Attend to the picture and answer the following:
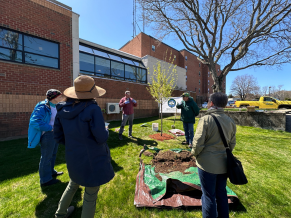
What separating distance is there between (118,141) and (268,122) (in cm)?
964

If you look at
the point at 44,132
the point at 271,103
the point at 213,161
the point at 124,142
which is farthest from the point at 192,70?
the point at 44,132

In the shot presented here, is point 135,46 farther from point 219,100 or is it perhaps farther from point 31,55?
point 219,100

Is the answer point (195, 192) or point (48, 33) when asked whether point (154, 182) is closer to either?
point (195, 192)

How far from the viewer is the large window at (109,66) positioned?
10.1 meters

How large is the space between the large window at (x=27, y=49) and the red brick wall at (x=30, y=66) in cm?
27

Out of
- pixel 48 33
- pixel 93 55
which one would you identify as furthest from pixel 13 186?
pixel 93 55

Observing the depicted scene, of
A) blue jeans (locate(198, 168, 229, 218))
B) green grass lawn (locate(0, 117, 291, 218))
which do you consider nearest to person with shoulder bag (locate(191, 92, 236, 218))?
blue jeans (locate(198, 168, 229, 218))

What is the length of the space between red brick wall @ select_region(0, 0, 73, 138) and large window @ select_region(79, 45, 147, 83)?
182 centimetres

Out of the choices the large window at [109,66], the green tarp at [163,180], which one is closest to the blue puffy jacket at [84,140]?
the green tarp at [163,180]

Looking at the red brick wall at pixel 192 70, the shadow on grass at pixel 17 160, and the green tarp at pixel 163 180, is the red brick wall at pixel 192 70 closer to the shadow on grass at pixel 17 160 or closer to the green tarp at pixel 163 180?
the green tarp at pixel 163 180

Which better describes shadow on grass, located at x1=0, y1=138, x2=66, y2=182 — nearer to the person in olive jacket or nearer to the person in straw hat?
the person in straw hat

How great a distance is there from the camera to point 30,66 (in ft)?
22.3

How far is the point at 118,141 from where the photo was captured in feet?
18.1

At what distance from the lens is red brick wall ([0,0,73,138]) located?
20.5 ft
